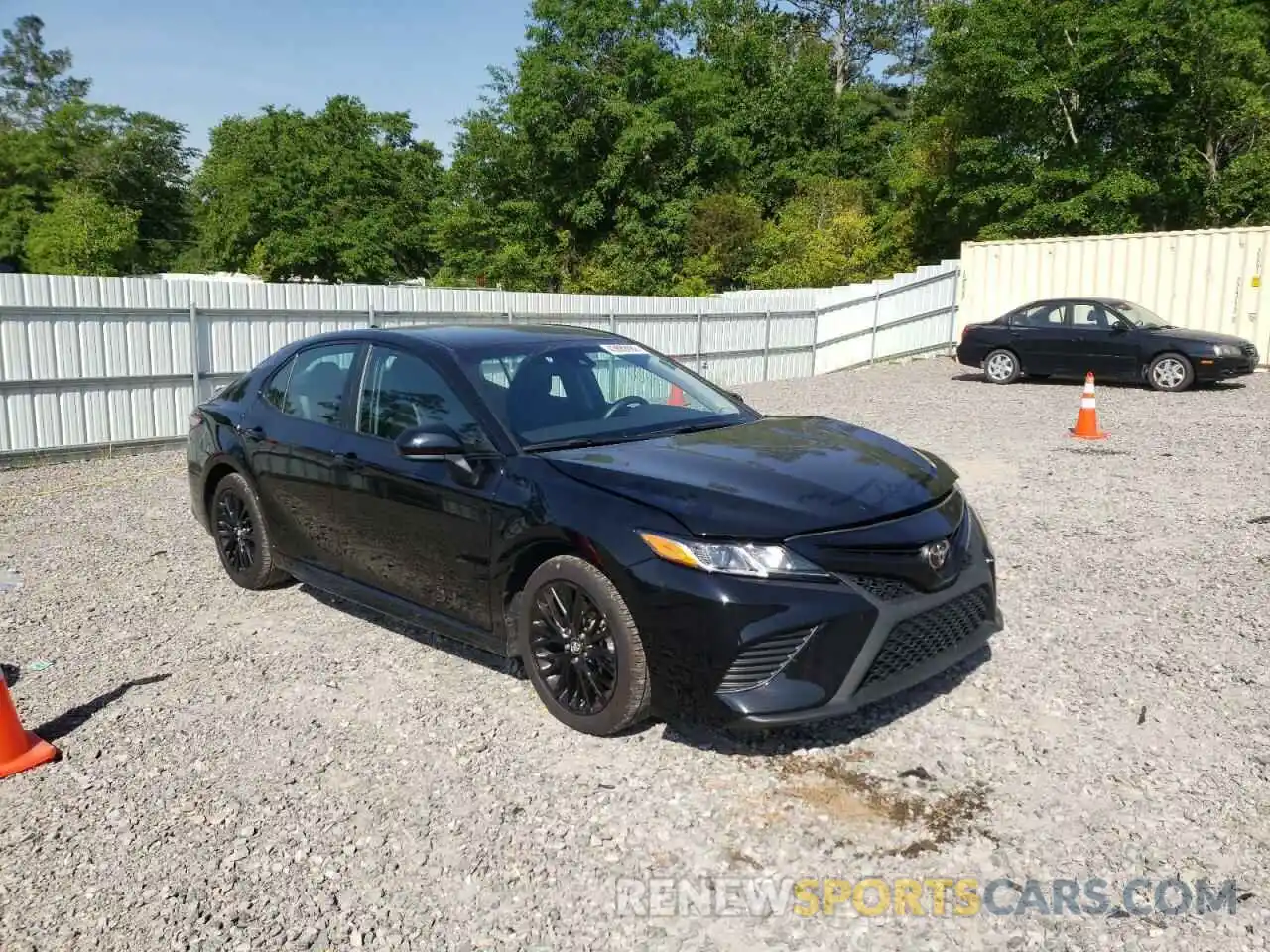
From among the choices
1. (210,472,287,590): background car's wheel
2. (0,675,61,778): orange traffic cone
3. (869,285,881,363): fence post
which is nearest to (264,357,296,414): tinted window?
(210,472,287,590): background car's wheel

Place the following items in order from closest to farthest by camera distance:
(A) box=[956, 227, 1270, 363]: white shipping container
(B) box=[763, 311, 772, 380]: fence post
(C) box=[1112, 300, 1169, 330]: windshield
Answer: (C) box=[1112, 300, 1169, 330]: windshield
(A) box=[956, 227, 1270, 363]: white shipping container
(B) box=[763, 311, 772, 380]: fence post

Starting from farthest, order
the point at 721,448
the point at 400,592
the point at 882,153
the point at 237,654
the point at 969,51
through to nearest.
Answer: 1. the point at 882,153
2. the point at 969,51
3. the point at 237,654
4. the point at 400,592
5. the point at 721,448

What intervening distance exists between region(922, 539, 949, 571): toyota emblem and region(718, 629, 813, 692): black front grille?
0.56 metres

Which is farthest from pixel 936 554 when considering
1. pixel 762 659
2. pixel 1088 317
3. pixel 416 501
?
pixel 1088 317

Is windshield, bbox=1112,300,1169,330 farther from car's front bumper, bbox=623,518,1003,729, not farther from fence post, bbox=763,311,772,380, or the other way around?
car's front bumper, bbox=623,518,1003,729

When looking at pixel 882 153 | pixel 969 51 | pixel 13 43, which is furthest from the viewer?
pixel 13 43

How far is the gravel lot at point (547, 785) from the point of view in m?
2.68

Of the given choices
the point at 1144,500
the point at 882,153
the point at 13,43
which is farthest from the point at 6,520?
the point at 13,43

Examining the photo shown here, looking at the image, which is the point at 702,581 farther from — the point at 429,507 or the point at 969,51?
the point at 969,51

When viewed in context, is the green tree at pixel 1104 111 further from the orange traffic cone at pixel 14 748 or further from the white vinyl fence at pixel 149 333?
the orange traffic cone at pixel 14 748

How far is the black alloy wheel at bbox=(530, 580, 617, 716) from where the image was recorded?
3.54m

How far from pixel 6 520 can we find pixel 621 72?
33750mm

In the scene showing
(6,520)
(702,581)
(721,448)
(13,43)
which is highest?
(13,43)

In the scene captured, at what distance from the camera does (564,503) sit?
11.8 ft
